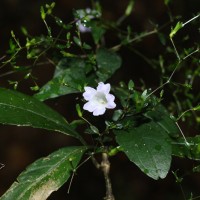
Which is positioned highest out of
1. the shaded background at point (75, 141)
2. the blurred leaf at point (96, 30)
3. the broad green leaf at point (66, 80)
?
the blurred leaf at point (96, 30)

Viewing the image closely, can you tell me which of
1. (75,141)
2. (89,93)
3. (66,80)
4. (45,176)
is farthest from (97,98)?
(75,141)

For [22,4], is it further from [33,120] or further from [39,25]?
[33,120]

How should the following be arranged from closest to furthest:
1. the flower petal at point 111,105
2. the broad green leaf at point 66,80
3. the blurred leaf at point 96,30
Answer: the flower petal at point 111,105 < the broad green leaf at point 66,80 < the blurred leaf at point 96,30

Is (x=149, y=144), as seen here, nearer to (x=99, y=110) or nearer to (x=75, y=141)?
(x=99, y=110)

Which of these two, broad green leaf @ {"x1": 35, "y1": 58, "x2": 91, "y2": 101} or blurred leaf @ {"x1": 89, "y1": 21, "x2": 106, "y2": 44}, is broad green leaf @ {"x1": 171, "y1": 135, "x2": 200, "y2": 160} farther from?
blurred leaf @ {"x1": 89, "y1": 21, "x2": 106, "y2": 44}

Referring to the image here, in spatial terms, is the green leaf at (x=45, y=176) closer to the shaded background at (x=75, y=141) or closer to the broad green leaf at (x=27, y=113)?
the broad green leaf at (x=27, y=113)

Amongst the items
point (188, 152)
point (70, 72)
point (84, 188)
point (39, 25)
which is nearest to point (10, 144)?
point (84, 188)

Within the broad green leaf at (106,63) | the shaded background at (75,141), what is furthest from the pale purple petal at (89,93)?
the shaded background at (75,141)
